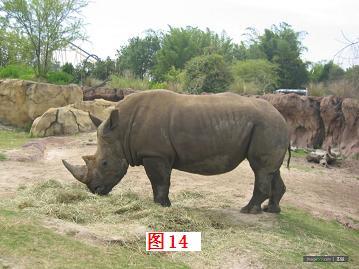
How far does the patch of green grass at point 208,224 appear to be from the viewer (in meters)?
4.60

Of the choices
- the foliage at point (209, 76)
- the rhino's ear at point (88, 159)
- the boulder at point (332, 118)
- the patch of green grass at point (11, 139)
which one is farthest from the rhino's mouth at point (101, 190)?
the foliage at point (209, 76)

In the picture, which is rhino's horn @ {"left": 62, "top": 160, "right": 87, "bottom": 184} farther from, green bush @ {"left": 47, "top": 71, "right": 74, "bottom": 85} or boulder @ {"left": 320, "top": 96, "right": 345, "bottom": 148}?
green bush @ {"left": 47, "top": 71, "right": 74, "bottom": 85}

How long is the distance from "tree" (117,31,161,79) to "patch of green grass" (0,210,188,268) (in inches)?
1682

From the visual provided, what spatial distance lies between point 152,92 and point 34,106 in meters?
12.3

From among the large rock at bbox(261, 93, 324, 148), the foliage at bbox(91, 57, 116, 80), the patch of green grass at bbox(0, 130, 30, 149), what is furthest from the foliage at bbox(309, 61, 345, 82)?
the patch of green grass at bbox(0, 130, 30, 149)

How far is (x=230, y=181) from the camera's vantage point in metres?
9.05

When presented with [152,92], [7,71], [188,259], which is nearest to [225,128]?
[152,92]

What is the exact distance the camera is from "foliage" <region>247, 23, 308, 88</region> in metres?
40.2

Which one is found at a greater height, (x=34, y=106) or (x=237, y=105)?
(x=237, y=105)

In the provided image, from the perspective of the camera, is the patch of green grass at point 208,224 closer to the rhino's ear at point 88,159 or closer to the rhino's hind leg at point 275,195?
the rhino's hind leg at point 275,195

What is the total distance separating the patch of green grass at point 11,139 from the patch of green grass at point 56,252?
8052 mm

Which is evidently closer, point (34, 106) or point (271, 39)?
point (34, 106)

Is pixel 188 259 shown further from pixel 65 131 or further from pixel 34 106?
pixel 34 106

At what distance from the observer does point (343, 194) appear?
379 inches
